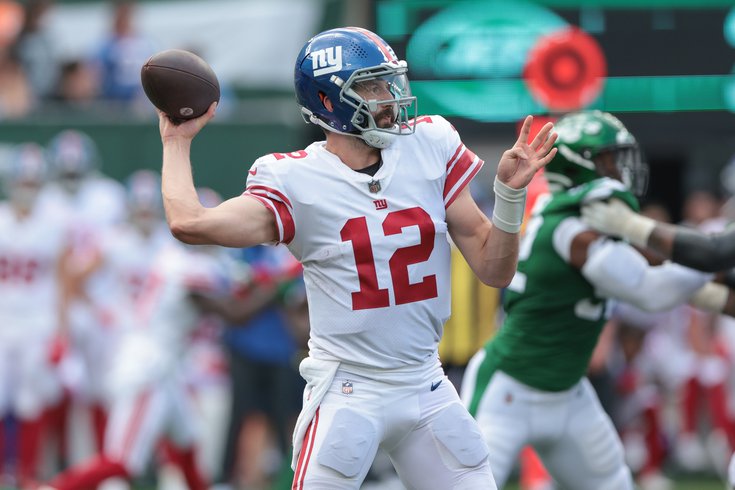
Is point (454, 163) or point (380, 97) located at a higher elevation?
point (380, 97)

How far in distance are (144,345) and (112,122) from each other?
9.95 ft

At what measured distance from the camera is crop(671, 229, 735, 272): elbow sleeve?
194 inches

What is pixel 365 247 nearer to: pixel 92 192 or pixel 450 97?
pixel 450 97

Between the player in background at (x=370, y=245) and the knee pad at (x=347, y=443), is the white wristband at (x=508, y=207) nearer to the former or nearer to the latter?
the player in background at (x=370, y=245)

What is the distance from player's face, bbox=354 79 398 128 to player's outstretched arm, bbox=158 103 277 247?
0.44 meters

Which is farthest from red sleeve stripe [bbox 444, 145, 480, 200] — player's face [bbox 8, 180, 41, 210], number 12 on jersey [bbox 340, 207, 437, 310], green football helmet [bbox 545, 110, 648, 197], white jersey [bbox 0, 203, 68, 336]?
player's face [bbox 8, 180, 41, 210]

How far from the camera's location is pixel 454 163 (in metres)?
4.29

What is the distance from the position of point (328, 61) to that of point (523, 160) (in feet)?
2.12

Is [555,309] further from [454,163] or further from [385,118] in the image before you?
[385,118]

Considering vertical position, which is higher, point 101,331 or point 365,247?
point 365,247

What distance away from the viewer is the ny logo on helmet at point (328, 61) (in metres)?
4.17

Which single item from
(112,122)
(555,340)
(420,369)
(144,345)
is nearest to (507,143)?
(112,122)

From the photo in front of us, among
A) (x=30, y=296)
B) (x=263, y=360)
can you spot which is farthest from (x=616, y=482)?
(x=30, y=296)

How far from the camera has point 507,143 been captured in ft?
34.0
